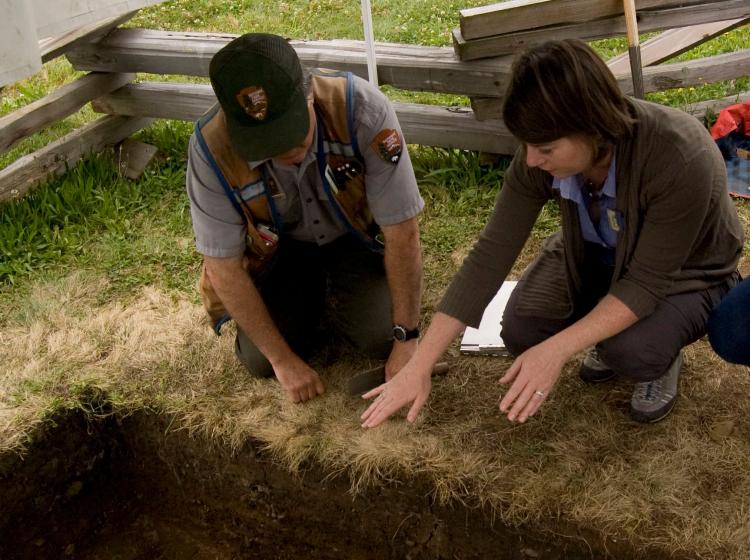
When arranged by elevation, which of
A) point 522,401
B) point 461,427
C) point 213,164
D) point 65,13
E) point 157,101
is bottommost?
point 461,427

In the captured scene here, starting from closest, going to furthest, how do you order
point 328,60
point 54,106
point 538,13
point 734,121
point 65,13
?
point 65,13 → point 538,13 → point 734,121 → point 328,60 → point 54,106

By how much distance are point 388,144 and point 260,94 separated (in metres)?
0.53

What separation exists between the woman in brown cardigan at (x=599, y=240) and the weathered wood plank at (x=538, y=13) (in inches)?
59.1

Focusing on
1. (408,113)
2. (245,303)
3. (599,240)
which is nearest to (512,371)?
(599,240)

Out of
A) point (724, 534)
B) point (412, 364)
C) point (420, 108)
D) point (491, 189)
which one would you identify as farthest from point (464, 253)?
point (724, 534)

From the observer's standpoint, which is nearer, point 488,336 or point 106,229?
point 488,336

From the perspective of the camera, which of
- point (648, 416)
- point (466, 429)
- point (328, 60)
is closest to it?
point (648, 416)

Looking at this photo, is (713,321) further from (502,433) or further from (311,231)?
(311,231)

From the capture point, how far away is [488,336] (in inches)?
134

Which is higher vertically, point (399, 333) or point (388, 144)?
point (388, 144)

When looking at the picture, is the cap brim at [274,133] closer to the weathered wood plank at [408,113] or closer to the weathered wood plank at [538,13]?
the weathered wood plank at [538,13]

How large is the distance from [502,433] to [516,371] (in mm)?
587

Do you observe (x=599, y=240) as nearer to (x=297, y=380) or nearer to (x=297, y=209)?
(x=297, y=209)

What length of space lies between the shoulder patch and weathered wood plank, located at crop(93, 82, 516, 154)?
1.59 meters
